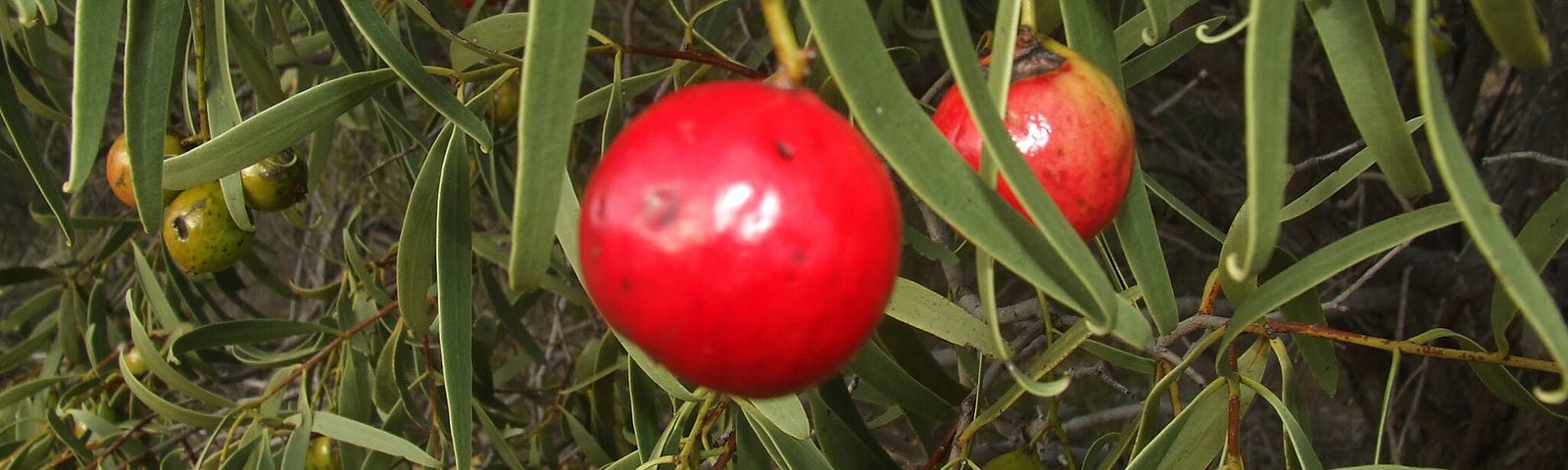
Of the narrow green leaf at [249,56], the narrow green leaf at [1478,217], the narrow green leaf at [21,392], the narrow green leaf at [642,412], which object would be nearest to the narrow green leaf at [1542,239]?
the narrow green leaf at [1478,217]

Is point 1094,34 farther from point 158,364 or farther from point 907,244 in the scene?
point 158,364

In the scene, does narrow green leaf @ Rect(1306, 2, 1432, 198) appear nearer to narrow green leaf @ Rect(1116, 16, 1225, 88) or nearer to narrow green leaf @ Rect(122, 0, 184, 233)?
narrow green leaf @ Rect(1116, 16, 1225, 88)

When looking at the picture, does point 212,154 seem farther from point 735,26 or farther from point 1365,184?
point 1365,184

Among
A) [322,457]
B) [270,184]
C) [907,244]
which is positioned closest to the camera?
[907,244]

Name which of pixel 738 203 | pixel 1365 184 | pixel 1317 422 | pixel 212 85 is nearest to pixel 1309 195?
pixel 738 203

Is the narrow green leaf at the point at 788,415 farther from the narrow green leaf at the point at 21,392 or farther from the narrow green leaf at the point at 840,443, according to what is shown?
the narrow green leaf at the point at 21,392

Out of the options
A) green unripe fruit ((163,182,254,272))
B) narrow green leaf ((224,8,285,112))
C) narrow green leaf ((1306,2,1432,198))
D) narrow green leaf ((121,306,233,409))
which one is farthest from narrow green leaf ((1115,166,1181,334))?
green unripe fruit ((163,182,254,272))

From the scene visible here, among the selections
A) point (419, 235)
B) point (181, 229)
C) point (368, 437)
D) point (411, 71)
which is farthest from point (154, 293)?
point (411, 71)
